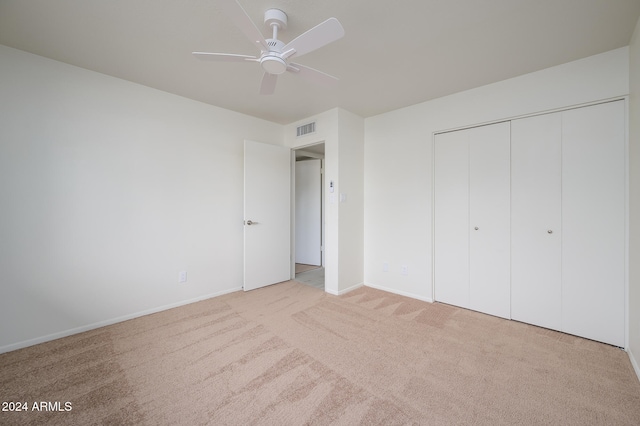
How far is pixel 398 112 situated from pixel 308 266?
10.4ft

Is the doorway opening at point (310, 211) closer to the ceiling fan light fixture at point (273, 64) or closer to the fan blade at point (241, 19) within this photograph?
the ceiling fan light fixture at point (273, 64)

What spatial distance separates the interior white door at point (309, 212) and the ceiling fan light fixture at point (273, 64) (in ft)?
10.7

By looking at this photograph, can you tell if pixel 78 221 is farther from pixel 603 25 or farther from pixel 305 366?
pixel 603 25

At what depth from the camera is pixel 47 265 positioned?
2.19m

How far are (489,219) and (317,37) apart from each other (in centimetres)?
243

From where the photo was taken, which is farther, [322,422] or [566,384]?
[566,384]

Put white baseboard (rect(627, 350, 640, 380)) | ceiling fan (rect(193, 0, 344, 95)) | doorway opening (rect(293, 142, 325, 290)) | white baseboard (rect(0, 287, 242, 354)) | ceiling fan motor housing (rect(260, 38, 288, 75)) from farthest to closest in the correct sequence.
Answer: doorway opening (rect(293, 142, 325, 290))
white baseboard (rect(0, 287, 242, 354))
white baseboard (rect(627, 350, 640, 380))
ceiling fan motor housing (rect(260, 38, 288, 75))
ceiling fan (rect(193, 0, 344, 95))

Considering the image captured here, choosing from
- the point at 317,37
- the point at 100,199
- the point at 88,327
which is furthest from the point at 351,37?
the point at 88,327

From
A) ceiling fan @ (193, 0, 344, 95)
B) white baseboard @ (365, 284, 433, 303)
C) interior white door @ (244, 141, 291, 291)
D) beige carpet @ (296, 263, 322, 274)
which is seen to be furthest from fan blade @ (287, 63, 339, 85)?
beige carpet @ (296, 263, 322, 274)

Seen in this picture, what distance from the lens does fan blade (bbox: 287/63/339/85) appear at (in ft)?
5.69

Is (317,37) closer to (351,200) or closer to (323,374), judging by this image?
(323,374)

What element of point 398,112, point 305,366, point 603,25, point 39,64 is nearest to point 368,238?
point 398,112

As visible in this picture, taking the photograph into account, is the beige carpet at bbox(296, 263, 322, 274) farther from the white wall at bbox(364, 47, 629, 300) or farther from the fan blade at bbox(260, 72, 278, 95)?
the fan blade at bbox(260, 72, 278, 95)

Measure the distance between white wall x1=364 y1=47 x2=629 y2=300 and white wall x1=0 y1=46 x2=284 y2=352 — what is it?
2.01 metres
